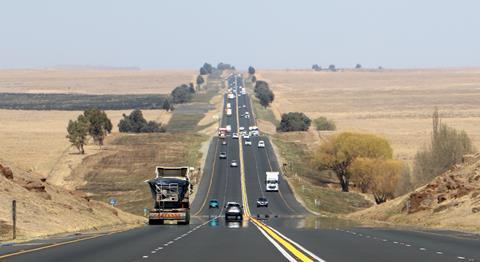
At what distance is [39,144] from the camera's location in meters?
150

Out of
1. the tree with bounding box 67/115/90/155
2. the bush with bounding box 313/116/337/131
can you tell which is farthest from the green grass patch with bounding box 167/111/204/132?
the tree with bounding box 67/115/90/155

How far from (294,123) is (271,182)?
6656 cm

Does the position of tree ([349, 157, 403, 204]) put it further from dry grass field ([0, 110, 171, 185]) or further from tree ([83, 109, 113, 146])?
tree ([83, 109, 113, 146])

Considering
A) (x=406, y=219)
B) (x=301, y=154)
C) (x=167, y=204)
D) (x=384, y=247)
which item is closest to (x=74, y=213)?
(x=167, y=204)

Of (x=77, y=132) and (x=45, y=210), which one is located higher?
(x=45, y=210)

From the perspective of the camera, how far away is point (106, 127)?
14975 centimetres

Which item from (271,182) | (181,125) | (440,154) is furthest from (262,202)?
(181,125)

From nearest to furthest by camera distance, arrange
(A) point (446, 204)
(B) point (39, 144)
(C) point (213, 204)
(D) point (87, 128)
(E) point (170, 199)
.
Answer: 1. (E) point (170, 199)
2. (A) point (446, 204)
3. (C) point (213, 204)
4. (D) point (87, 128)
5. (B) point (39, 144)

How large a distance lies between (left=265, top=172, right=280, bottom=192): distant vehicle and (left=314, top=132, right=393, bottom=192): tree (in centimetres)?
1447

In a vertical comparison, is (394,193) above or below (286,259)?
below

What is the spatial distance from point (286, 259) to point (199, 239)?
1194 centimetres

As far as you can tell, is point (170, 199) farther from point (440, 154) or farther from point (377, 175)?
point (377, 175)

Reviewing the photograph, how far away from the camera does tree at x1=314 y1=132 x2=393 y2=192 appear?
12875 centimetres

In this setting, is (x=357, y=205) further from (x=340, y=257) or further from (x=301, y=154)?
(x=340, y=257)
